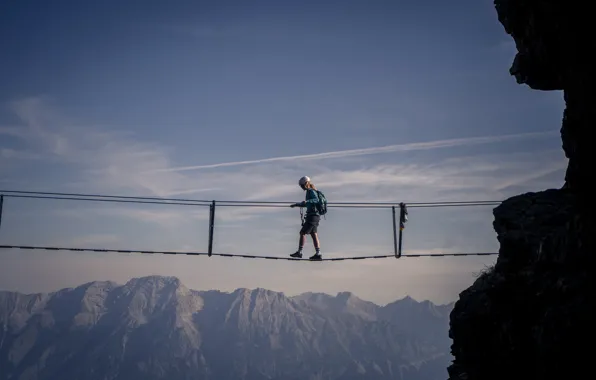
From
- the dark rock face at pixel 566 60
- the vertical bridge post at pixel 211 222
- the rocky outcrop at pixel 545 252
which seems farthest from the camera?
the vertical bridge post at pixel 211 222

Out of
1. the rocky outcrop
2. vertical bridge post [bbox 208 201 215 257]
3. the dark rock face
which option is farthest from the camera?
vertical bridge post [bbox 208 201 215 257]

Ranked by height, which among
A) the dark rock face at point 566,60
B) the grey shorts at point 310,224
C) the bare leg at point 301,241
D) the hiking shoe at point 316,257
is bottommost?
the hiking shoe at point 316,257

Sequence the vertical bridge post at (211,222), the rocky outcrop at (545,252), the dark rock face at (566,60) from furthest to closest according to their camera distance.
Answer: the vertical bridge post at (211,222) → the dark rock face at (566,60) → the rocky outcrop at (545,252)

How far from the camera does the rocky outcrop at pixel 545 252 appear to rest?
9.20 metres

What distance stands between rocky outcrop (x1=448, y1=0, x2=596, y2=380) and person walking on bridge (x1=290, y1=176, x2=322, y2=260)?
242 inches

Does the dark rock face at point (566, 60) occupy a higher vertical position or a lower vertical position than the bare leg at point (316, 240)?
higher

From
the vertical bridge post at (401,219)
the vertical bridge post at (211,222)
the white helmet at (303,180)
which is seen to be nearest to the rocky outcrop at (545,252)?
the vertical bridge post at (401,219)

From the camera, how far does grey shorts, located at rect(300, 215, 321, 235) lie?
691 inches

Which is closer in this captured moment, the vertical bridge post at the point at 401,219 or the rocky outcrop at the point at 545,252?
the rocky outcrop at the point at 545,252

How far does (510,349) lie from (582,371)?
1.96m

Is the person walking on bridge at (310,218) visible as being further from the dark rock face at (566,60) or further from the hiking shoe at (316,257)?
the dark rock face at (566,60)

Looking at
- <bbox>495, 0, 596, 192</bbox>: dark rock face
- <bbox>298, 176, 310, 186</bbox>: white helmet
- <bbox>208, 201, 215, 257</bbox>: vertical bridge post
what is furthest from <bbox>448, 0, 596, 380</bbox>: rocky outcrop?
<bbox>208, 201, 215, 257</bbox>: vertical bridge post

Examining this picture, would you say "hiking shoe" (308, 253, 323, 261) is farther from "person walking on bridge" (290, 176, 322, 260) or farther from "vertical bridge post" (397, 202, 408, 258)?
"vertical bridge post" (397, 202, 408, 258)

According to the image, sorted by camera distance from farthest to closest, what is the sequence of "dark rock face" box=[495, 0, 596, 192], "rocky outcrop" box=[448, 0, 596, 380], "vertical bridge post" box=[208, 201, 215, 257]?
"vertical bridge post" box=[208, 201, 215, 257] → "dark rock face" box=[495, 0, 596, 192] → "rocky outcrop" box=[448, 0, 596, 380]
